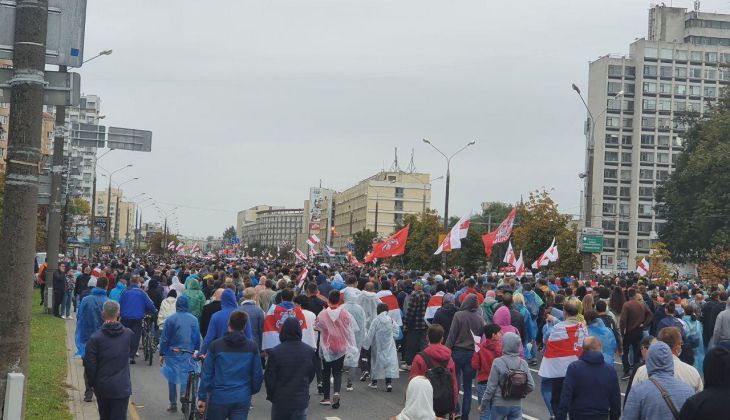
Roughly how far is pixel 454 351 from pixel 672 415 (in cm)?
615

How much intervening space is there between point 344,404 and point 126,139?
378 inches

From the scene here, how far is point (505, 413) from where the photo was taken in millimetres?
9867

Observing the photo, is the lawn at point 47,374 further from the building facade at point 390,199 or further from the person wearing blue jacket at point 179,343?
the building facade at point 390,199

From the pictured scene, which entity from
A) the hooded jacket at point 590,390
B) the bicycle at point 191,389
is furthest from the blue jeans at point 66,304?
the hooded jacket at point 590,390

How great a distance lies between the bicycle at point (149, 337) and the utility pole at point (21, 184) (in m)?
11.2

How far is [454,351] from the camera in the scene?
13047 millimetres

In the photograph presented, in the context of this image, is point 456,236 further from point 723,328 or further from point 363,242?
point 363,242

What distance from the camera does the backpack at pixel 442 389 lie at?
8266mm

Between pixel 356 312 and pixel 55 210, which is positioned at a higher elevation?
pixel 55 210

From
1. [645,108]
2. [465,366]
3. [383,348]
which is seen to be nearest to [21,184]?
[465,366]

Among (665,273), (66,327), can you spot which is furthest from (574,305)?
(665,273)

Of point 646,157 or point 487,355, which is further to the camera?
point 646,157

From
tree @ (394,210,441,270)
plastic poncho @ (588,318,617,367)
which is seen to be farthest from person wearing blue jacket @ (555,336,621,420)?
tree @ (394,210,441,270)

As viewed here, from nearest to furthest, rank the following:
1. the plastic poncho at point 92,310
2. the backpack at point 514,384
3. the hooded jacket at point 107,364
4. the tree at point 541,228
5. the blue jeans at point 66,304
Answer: the hooded jacket at point 107,364 < the backpack at point 514,384 < the plastic poncho at point 92,310 < the blue jeans at point 66,304 < the tree at point 541,228
